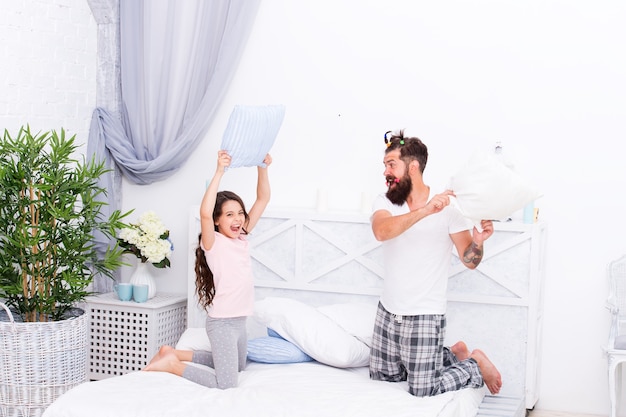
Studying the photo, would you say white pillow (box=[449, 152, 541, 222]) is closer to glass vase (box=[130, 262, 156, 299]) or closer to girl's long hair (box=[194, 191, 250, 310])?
girl's long hair (box=[194, 191, 250, 310])

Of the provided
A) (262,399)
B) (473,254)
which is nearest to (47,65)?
(262,399)

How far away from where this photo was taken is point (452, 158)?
4.19 metres

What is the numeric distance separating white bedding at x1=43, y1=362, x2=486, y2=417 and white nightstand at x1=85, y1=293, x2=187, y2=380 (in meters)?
0.91

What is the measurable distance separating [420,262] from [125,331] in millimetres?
1703

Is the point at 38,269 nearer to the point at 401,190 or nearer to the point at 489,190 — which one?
the point at 401,190

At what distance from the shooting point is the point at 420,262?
11.2ft

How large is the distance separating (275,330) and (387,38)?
60.7 inches

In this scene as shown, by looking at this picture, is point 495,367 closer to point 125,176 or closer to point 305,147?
point 305,147

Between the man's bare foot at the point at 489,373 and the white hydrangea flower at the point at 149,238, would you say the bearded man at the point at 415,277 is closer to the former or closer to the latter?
the man's bare foot at the point at 489,373

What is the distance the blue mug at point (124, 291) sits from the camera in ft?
14.3

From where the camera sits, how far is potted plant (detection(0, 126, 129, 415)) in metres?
3.56

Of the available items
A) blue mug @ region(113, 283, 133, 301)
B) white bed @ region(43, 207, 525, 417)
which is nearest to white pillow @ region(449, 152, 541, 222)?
white bed @ region(43, 207, 525, 417)

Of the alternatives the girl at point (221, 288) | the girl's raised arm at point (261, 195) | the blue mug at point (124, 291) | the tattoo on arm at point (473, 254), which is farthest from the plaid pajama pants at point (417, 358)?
the blue mug at point (124, 291)

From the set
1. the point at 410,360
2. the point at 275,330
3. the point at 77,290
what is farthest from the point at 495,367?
the point at 77,290
